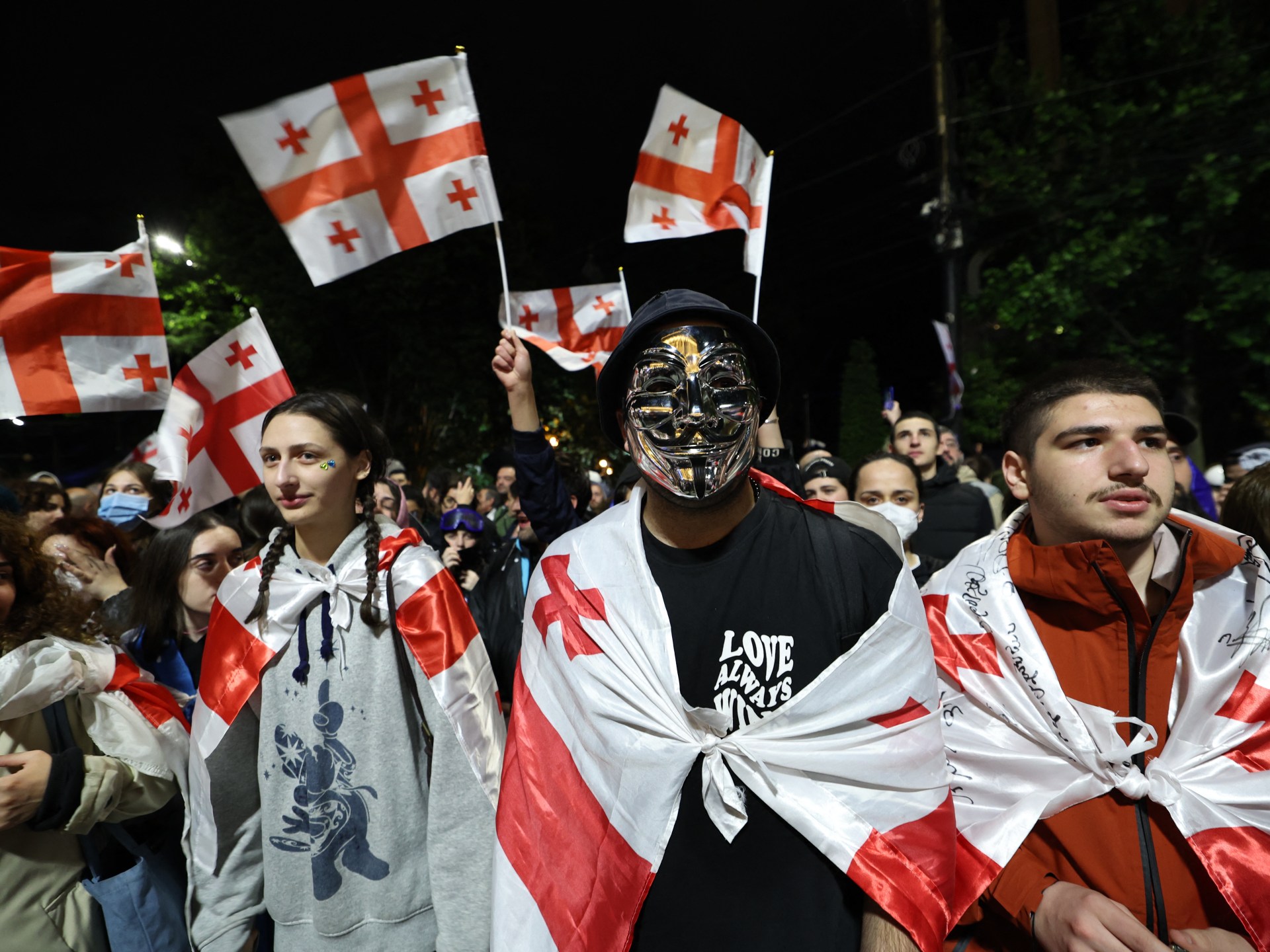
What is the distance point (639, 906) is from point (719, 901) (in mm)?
158

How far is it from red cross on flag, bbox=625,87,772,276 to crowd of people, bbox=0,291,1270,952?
3149 mm

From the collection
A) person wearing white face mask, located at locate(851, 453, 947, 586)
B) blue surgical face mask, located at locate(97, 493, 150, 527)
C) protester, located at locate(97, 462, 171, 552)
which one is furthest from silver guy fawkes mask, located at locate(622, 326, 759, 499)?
blue surgical face mask, located at locate(97, 493, 150, 527)

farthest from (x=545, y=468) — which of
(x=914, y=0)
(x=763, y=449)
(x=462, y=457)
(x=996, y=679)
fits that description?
(x=914, y=0)

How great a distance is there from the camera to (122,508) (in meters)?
5.31

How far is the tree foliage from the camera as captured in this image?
46.2 feet

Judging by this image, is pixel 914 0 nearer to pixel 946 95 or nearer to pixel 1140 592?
pixel 946 95

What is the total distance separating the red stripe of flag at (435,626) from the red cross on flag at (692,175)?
3518 millimetres

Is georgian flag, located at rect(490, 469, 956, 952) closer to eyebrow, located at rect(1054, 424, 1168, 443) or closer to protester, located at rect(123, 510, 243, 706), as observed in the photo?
eyebrow, located at rect(1054, 424, 1168, 443)

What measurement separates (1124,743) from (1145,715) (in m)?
0.11

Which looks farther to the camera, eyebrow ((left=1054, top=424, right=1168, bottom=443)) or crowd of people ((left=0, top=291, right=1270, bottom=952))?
eyebrow ((left=1054, top=424, right=1168, bottom=443))

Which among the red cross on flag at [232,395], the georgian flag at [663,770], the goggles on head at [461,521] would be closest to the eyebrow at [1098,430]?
the georgian flag at [663,770]

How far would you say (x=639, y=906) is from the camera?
5.41 feet

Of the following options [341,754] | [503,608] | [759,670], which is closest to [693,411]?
[759,670]

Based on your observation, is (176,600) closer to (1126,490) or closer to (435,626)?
(435,626)
